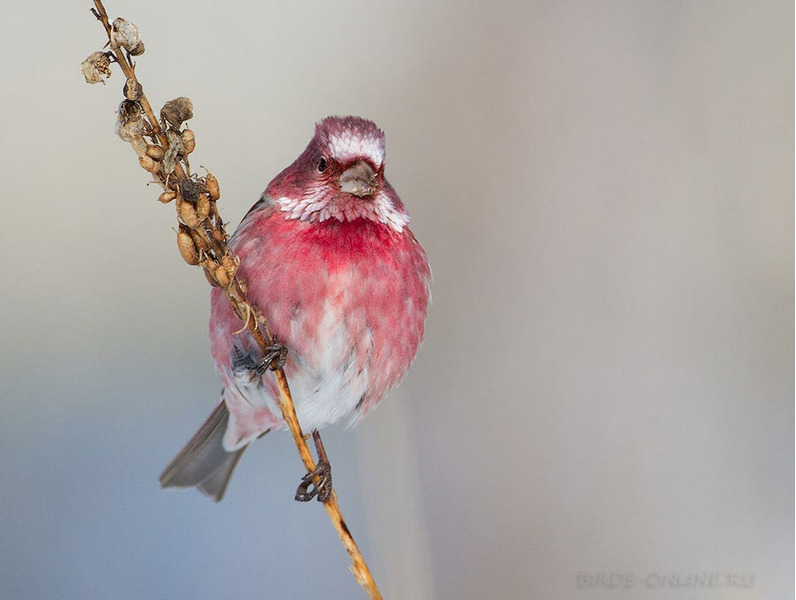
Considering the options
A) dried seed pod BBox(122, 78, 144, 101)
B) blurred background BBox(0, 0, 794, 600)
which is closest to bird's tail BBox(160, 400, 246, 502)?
blurred background BBox(0, 0, 794, 600)

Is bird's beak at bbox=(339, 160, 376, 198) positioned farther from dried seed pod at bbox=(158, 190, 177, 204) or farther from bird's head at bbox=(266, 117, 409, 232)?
dried seed pod at bbox=(158, 190, 177, 204)

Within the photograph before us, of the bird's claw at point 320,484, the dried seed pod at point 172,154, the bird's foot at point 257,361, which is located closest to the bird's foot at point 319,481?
the bird's claw at point 320,484

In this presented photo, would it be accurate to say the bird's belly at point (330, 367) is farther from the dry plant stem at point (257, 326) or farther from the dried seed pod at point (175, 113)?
the dried seed pod at point (175, 113)

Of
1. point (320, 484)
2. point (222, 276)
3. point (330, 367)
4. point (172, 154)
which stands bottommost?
point (320, 484)

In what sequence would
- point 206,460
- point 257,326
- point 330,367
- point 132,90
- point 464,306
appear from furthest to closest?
point 464,306 < point 206,460 < point 330,367 < point 257,326 < point 132,90

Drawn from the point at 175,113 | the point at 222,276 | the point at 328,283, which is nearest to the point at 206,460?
the point at 328,283

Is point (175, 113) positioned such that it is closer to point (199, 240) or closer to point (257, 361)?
point (199, 240)
